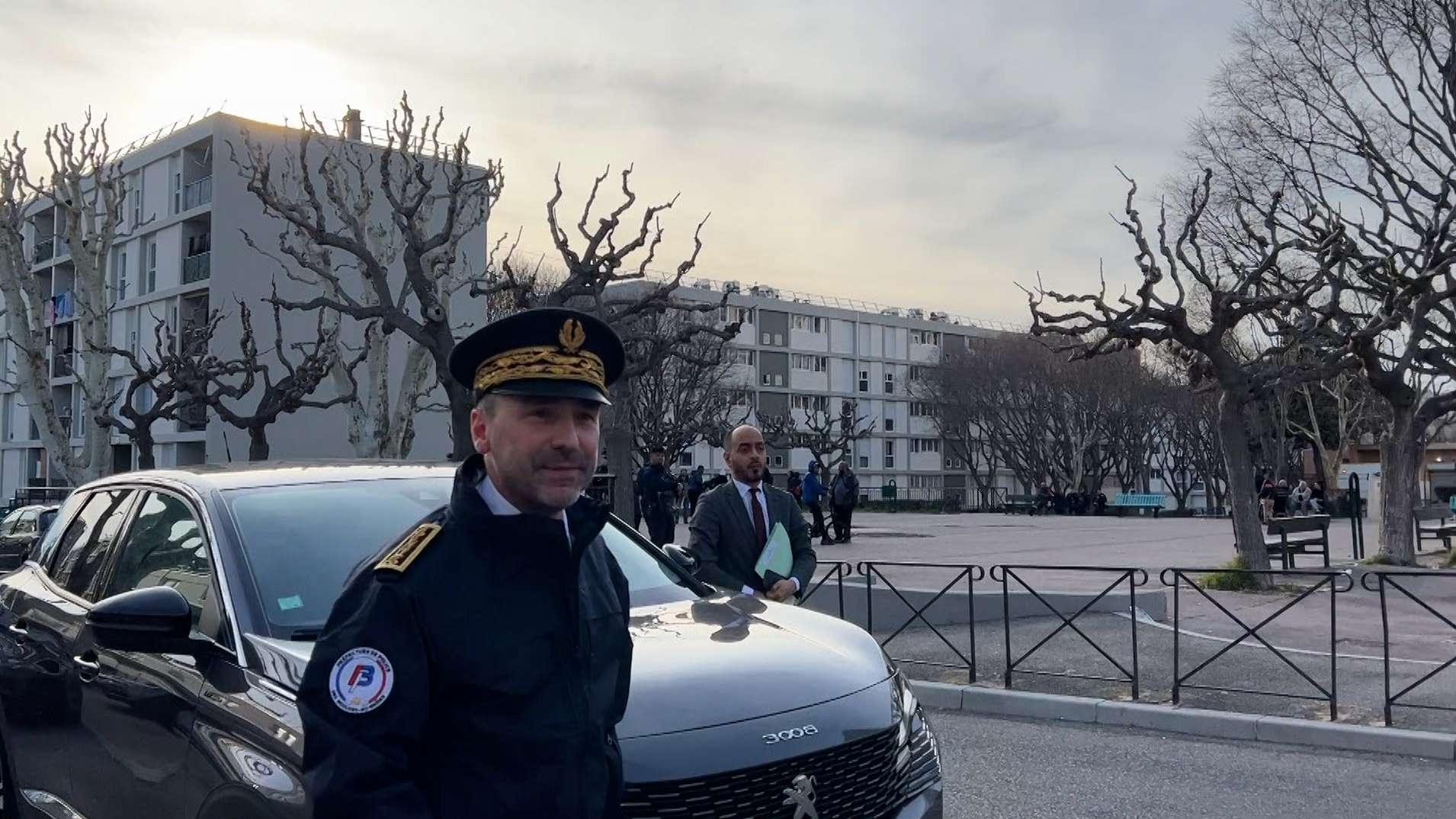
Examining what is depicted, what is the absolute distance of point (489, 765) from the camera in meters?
2.17

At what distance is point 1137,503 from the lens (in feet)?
175

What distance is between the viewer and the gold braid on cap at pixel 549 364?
233cm

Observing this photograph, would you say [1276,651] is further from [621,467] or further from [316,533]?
[621,467]

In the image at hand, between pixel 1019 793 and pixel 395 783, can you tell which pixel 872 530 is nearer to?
pixel 1019 793

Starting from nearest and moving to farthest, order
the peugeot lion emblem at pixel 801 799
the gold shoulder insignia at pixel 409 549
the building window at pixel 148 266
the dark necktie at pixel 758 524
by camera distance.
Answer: the gold shoulder insignia at pixel 409 549
the peugeot lion emblem at pixel 801 799
the dark necktie at pixel 758 524
the building window at pixel 148 266

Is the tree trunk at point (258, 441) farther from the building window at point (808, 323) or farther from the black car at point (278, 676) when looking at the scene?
the building window at point (808, 323)

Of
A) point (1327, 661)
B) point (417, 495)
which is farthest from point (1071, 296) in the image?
point (417, 495)

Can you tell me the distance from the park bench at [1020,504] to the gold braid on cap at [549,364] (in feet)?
178

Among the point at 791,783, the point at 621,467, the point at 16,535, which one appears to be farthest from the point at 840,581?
the point at 16,535

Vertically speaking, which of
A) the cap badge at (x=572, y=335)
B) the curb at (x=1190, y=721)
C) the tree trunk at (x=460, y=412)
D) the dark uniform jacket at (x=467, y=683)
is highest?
the tree trunk at (x=460, y=412)

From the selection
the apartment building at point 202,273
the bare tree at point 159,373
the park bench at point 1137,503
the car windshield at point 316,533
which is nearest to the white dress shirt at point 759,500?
the car windshield at point 316,533

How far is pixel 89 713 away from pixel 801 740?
90.1 inches

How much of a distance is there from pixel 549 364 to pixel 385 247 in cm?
3791

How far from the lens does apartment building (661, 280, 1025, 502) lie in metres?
86.4
